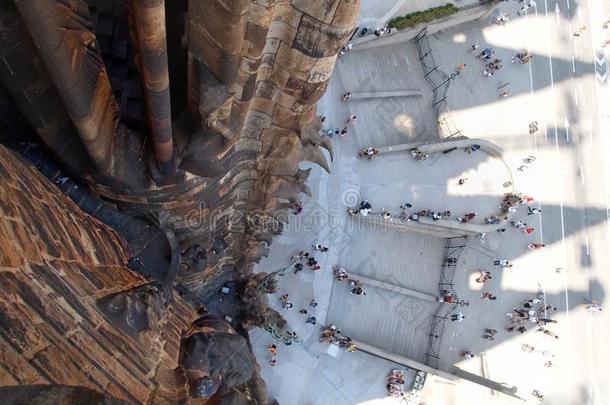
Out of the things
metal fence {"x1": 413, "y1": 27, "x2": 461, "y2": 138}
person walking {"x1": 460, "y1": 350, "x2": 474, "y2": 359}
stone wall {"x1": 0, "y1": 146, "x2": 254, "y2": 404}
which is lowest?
stone wall {"x1": 0, "y1": 146, "x2": 254, "y2": 404}

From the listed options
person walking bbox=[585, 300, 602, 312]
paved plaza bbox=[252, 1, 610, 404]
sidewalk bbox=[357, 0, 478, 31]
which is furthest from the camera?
person walking bbox=[585, 300, 602, 312]

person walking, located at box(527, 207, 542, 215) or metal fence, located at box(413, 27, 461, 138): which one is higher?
metal fence, located at box(413, 27, 461, 138)

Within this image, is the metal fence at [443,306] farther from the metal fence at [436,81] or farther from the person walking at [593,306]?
the person walking at [593,306]

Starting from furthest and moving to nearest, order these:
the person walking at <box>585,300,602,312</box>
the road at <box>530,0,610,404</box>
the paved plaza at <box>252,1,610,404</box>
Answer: the person walking at <box>585,300,602,312</box>
the road at <box>530,0,610,404</box>
the paved plaza at <box>252,1,610,404</box>

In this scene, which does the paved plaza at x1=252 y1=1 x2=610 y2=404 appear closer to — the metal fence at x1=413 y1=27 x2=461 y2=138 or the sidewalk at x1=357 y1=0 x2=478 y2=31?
the sidewalk at x1=357 y1=0 x2=478 y2=31

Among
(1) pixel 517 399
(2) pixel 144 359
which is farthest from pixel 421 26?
(2) pixel 144 359

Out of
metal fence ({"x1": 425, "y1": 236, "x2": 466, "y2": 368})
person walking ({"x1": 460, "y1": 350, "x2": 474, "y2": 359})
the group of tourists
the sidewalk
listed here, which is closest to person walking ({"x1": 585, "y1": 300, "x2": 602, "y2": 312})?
person walking ({"x1": 460, "y1": 350, "x2": 474, "y2": 359})

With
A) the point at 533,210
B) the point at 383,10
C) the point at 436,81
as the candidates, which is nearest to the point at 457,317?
the point at 533,210
